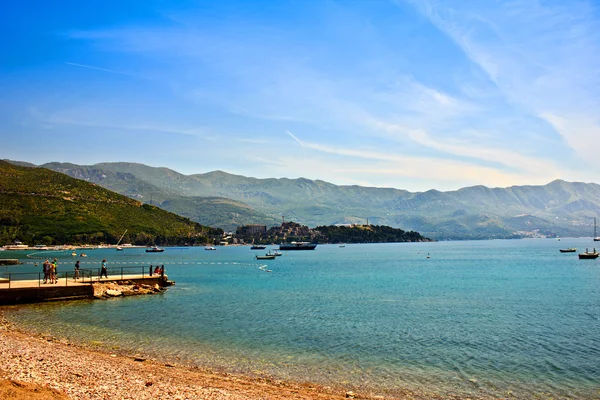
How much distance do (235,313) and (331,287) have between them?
28.3m

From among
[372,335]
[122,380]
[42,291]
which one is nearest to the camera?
[122,380]

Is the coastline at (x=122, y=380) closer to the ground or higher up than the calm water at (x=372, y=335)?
higher up

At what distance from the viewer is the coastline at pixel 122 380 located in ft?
57.2

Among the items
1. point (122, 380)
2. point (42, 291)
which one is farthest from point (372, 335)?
point (42, 291)

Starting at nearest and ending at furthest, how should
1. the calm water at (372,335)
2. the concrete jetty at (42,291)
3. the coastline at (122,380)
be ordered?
the coastline at (122,380), the calm water at (372,335), the concrete jetty at (42,291)

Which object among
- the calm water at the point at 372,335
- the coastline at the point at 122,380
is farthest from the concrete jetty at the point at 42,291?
the coastline at the point at 122,380

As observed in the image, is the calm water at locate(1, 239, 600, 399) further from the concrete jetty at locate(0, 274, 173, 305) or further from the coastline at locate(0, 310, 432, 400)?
the concrete jetty at locate(0, 274, 173, 305)

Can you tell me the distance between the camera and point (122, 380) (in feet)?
64.6

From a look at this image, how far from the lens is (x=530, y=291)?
63.4 meters

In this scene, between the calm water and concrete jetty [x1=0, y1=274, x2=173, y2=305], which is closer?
the calm water

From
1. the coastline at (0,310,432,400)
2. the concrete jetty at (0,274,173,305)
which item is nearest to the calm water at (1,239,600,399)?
the coastline at (0,310,432,400)

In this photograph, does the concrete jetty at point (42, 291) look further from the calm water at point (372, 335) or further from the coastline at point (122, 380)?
the coastline at point (122, 380)

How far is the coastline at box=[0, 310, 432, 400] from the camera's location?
17.4 meters

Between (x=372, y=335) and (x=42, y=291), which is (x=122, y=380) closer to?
(x=372, y=335)
